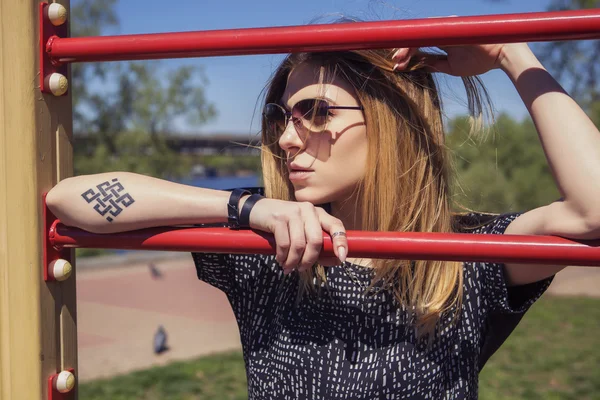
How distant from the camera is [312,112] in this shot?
134cm

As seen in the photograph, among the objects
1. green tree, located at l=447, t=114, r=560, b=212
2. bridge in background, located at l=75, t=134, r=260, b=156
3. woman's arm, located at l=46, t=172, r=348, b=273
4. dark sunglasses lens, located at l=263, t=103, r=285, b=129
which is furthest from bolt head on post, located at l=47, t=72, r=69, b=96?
bridge in background, located at l=75, t=134, r=260, b=156

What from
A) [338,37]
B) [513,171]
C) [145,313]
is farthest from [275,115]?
[513,171]

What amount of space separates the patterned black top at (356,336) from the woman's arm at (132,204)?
28 centimetres

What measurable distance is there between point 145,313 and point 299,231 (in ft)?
19.7

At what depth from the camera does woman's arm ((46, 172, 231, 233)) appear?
46.6 inches

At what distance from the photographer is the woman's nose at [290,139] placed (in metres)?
1.35

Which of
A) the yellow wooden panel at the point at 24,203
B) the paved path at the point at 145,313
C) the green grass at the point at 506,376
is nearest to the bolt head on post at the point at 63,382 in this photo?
the yellow wooden panel at the point at 24,203

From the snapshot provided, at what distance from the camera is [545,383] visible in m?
4.64

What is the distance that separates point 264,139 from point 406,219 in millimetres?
390

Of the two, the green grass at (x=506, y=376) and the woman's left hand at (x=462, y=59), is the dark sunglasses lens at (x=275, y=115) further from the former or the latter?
the green grass at (x=506, y=376)

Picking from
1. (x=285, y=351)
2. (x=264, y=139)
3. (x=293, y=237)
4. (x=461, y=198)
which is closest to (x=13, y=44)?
(x=264, y=139)

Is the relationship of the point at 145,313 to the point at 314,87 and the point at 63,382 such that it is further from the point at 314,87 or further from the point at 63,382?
the point at 314,87

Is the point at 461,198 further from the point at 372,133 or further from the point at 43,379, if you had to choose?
the point at 43,379

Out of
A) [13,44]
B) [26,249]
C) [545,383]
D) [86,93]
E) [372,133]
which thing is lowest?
[545,383]
